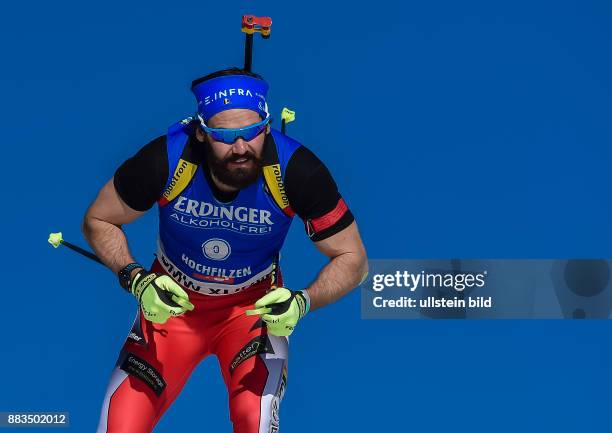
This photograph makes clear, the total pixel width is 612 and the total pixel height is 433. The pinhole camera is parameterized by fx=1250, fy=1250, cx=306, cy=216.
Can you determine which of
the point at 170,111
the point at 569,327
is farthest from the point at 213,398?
the point at 569,327

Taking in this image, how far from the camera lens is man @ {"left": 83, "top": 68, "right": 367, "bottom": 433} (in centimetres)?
343

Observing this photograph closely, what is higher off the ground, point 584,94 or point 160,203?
point 584,94

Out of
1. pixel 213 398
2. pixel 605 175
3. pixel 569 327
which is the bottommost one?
pixel 213 398

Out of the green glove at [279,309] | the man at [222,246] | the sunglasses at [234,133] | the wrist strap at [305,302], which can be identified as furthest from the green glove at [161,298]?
the sunglasses at [234,133]

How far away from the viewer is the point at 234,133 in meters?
3.37

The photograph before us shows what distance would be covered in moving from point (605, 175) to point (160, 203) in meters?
2.02

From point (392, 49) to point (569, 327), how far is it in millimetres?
1274

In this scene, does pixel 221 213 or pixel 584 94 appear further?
pixel 584 94

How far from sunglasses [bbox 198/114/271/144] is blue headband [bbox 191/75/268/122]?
7cm

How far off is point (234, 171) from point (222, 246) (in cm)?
30

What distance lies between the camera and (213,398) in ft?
15.5

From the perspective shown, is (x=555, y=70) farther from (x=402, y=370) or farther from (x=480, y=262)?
(x=402, y=370)

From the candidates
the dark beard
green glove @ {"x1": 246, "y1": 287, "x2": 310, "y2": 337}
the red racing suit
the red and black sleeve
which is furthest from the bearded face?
the red racing suit

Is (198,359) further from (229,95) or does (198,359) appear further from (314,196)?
(229,95)
